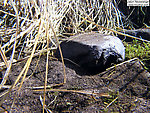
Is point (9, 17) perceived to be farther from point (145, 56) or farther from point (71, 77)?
point (145, 56)

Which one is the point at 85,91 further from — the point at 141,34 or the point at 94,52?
the point at 141,34

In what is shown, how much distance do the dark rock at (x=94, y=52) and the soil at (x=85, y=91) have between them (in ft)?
0.20

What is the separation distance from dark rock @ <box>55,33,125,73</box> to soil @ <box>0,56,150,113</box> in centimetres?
6

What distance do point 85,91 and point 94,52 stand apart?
0.34m

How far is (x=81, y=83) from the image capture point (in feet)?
3.75

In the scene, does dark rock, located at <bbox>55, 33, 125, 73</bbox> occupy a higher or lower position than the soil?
higher

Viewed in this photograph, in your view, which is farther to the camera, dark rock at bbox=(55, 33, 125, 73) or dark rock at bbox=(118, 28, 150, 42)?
dark rock at bbox=(118, 28, 150, 42)

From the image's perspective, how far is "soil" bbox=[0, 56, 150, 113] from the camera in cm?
96

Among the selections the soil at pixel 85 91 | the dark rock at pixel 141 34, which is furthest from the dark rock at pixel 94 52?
the dark rock at pixel 141 34

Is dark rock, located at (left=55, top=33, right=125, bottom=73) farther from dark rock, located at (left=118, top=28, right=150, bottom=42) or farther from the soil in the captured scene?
dark rock, located at (left=118, top=28, right=150, bottom=42)

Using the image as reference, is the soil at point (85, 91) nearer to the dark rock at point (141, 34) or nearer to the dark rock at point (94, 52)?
the dark rock at point (94, 52)

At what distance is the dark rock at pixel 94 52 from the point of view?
1.30 metres

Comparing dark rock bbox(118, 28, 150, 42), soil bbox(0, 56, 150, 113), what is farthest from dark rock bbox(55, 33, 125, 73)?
dark rock bbox(118, 28, 150, 42)

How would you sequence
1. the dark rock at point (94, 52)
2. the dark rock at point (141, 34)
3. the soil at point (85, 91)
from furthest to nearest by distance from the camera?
the dark rock at point (141, 34), the dark rock at point (94, 52), the soil at point (85, 91)
